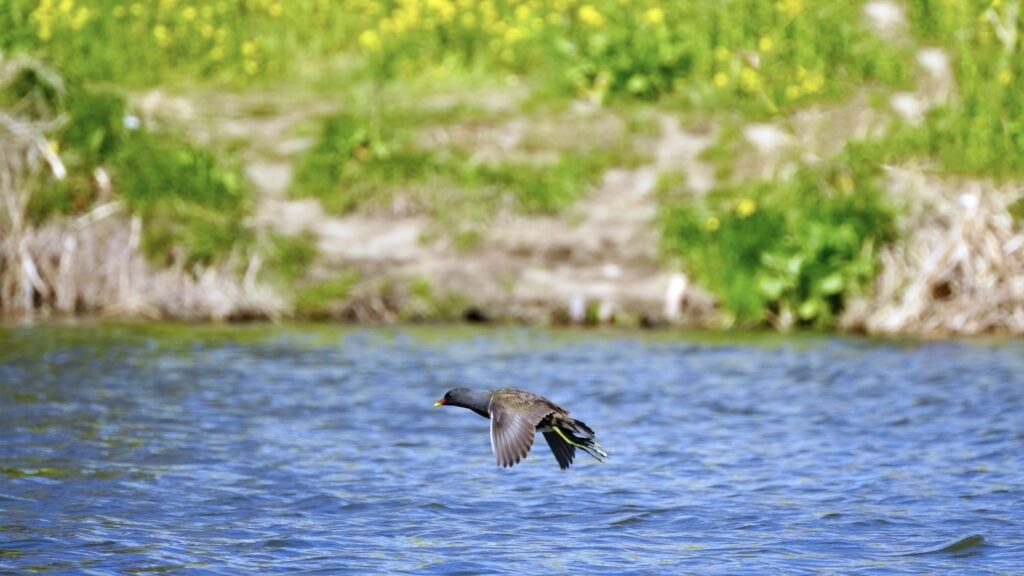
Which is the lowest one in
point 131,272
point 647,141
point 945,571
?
point 945,571

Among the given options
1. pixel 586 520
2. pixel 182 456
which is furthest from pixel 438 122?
pixel 586 520

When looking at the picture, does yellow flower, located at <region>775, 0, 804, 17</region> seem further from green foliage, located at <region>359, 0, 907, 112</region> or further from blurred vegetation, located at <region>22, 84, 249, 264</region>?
blurred vegetation, located at <region>22, 84, 249, 264</region>

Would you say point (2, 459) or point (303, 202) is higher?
point (303, 202)

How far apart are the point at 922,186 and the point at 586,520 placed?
7.74m

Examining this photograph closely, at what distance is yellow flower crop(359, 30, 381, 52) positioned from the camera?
738 inches

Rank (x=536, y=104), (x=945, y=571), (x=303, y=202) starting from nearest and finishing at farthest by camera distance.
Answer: (x=945, y=571)
(x=303, y=202)
(x=536, y=104)

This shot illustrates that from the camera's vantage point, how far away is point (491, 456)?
418 inches

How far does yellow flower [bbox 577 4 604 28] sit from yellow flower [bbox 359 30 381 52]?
235cm

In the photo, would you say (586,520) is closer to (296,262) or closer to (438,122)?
(296,262)

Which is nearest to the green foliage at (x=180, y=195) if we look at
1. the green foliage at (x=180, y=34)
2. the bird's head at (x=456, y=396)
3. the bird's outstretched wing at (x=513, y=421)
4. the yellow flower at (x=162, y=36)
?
the green foliage at (x=180, y=34)

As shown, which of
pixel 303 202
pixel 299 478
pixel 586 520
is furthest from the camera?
pixel 303 202

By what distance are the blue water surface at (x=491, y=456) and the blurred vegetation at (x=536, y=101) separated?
1008 mm

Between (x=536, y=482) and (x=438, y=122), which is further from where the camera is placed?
(x=438, y=122)

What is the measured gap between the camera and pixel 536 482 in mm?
9844
